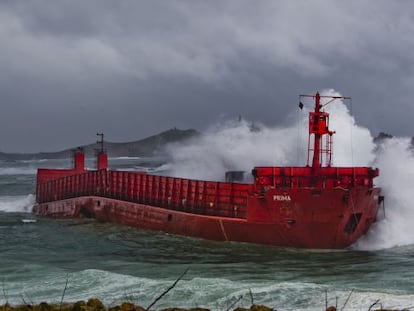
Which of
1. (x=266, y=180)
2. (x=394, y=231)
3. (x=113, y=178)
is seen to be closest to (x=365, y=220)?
(x=394, y=231)

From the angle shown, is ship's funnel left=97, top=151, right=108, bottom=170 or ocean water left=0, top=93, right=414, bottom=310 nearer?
ocean water left=0, top=93, right=414, bottom=310

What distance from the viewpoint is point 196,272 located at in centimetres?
1769

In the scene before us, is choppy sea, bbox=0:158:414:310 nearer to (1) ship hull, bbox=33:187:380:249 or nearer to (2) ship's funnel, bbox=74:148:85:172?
(1) ship hull, bbox=33:187:380:249

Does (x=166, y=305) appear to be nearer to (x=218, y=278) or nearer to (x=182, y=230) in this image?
(x=218, y=278)

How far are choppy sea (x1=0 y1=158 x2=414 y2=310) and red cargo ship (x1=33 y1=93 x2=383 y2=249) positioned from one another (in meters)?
0.61

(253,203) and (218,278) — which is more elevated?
(253,203)

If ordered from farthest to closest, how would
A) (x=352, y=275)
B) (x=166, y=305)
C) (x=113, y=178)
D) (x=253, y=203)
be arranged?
(x=113, y=178), (x=253, y=203), (x=352, y=275), (x=166, y=305)

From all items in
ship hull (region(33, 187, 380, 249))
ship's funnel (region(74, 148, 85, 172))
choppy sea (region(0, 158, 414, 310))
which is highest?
ship's funnel (region(74, 148, 85, 172))

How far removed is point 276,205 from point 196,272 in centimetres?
572

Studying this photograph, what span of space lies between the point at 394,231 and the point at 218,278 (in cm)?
1093

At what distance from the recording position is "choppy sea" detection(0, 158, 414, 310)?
13648mm

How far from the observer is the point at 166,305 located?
13008mm

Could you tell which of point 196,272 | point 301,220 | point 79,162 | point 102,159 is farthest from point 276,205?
point 79,162

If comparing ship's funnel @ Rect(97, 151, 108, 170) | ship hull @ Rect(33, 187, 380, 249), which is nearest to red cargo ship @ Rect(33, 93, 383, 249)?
ship hull @ Rect(33, 187, 380, 249)
